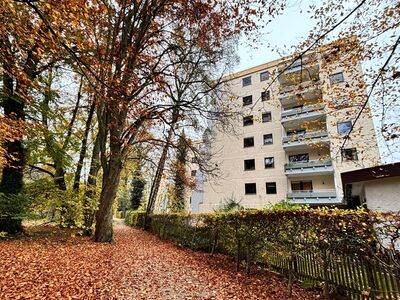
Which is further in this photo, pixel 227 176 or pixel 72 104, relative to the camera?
pixel 227 176

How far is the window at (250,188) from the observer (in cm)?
2317

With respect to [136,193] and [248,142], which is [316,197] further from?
[136,193]

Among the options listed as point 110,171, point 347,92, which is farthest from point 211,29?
point 110,171

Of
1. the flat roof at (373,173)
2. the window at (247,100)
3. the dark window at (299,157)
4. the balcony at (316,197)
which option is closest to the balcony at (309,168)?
the dark window at (299,157)

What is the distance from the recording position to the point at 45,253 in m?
6.86

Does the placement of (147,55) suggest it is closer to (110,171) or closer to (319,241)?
(110,171)

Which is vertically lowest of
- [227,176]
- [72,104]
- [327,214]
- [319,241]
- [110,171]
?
[319,241]

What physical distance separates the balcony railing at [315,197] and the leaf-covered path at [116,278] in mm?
14736

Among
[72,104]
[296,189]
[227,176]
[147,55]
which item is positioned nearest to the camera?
[147,55]

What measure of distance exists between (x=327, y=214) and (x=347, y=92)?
166 inches

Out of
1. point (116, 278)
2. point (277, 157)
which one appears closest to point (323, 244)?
point (116, 278)

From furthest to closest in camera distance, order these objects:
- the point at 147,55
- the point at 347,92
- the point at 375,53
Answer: the point at 147,55, the point at 347,92, the point at 375,53

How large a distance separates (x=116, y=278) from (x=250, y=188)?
1975cm

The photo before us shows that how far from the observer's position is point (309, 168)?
66.7 ft
